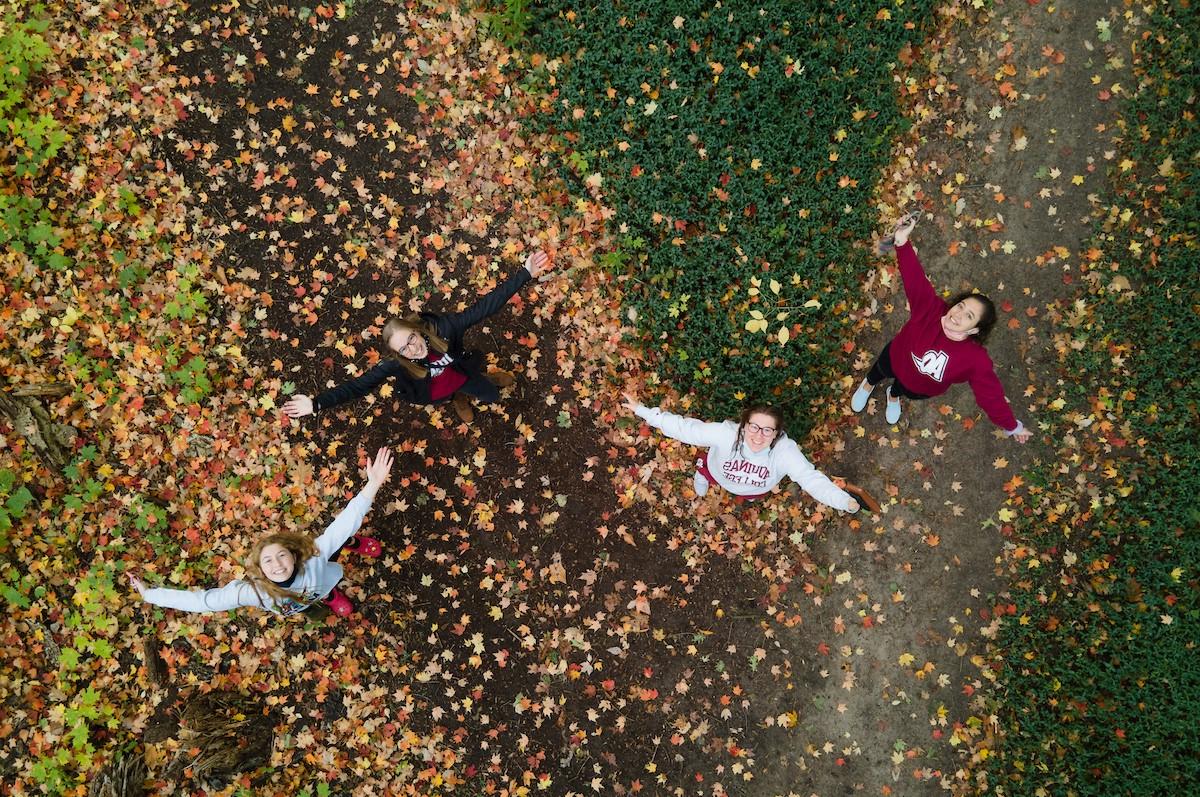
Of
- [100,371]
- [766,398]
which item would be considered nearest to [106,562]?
[100,371]

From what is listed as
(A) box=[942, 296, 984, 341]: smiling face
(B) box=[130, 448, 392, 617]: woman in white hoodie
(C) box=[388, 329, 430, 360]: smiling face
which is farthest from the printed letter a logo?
(B) box=[130, 448, 392, 617]: woman in white hoodie

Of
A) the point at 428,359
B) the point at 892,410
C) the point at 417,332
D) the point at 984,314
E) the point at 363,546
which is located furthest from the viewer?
the point at 892,410

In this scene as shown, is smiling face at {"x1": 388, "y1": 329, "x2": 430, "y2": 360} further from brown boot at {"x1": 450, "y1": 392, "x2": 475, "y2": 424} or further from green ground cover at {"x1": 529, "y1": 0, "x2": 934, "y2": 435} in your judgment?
green ground cover at {"x1": 529, "y1": 0, "x2": 934, "y2": 435}

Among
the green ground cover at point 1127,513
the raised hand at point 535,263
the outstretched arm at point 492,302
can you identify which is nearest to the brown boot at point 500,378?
the outstretched arm at point 492,302

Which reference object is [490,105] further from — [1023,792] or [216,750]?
[1023,792]

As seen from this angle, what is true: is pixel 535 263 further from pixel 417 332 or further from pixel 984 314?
pixel 984 314

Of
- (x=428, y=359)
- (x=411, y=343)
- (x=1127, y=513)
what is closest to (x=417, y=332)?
(x=411, y=343)

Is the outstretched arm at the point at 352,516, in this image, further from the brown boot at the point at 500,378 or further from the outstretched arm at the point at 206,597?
the brown boot at the point at 500,378
